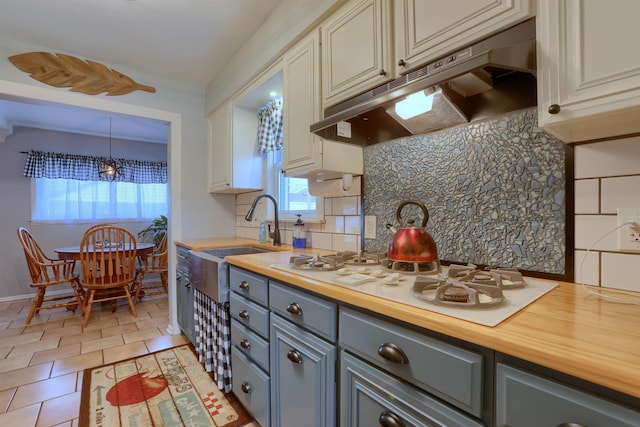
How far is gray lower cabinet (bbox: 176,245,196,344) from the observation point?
2.31 metres

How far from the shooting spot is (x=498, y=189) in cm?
116

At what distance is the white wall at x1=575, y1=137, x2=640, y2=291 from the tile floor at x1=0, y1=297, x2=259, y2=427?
5.47 ft

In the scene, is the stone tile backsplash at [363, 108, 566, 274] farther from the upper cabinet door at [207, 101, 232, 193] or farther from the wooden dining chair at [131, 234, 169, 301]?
the wooden dining chair at [131, 234, 169, 301]

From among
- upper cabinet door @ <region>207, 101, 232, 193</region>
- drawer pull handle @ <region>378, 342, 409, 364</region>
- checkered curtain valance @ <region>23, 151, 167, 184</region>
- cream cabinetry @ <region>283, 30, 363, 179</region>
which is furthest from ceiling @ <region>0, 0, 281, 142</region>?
checkered curtain valance @ <region>23, 151, 167, 184</region>

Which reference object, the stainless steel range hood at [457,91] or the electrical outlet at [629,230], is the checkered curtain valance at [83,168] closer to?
the stainless steel range hood at [457,91]

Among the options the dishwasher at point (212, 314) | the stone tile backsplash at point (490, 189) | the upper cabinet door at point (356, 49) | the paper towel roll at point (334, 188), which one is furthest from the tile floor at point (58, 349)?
the upper cabinet door at point (356, 49)

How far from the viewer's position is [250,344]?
4.77 ft

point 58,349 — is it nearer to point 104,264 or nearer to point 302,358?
point 104,264

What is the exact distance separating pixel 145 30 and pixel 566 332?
2776 millimetres

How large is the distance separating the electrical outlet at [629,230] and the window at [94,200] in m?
4.73

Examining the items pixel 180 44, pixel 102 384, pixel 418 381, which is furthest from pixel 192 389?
pixel 180 44

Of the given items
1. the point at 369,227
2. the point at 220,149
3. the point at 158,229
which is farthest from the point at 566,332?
the point at 158,229

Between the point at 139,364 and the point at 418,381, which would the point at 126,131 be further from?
the point at 418,381

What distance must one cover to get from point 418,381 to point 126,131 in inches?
200
